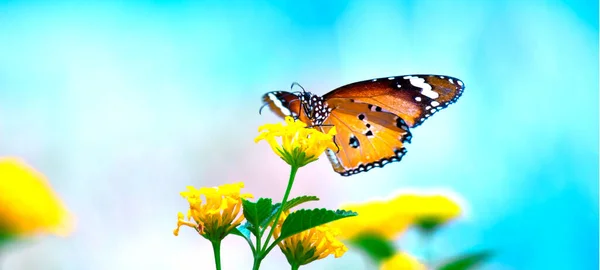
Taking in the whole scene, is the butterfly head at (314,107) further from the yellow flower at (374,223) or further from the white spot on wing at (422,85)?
the yellow flower at (374,223)

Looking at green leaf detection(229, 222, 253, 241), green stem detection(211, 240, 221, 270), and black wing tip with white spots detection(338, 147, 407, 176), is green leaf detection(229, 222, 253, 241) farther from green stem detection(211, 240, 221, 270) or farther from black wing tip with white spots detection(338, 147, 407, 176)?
black wing tip with white spots detection(338, 147, 407, 176)

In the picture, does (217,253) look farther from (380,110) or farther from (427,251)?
(427,251)

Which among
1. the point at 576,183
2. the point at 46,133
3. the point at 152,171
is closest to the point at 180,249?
the point at 152,171

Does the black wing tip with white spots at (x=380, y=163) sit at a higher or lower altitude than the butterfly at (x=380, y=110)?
lower

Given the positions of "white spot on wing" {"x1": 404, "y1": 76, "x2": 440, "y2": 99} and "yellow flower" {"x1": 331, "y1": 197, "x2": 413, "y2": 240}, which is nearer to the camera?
"white spot on wing" {"x1": 404, "y1": 76, "x2": 440, "y2": 99}

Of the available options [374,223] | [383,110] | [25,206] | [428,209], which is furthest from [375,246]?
[25,206]

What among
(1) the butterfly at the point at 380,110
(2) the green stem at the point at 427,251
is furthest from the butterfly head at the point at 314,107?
(2) the green stem at the point at 427,251

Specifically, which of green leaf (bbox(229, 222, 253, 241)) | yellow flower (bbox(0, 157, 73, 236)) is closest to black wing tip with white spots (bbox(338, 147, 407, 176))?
green leaf (bbox(229, 222, 253, 241))
